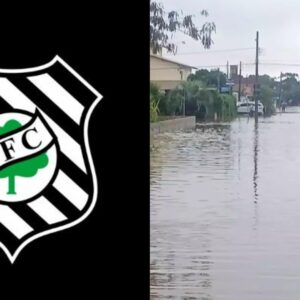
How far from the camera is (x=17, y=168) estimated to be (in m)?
2.26

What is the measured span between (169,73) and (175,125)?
2.06 meters

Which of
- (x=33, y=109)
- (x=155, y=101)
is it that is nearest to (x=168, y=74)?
(x=155, y=101)

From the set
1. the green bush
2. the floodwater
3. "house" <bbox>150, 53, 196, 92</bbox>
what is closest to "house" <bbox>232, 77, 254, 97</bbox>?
"house" <bbox>150, 53, 196, 92</bbox>

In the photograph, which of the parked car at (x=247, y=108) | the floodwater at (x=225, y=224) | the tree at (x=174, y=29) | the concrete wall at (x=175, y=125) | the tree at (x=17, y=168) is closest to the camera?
the tree at (x=17, y=168)

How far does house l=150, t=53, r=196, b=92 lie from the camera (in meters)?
17.4

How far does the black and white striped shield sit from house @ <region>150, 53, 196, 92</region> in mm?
14858

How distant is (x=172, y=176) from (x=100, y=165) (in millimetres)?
9807

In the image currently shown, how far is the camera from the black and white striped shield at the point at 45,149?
2.25 metres

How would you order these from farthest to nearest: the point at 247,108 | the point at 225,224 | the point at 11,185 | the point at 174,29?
the point at 247,108 < the point at 174,29 < the point at 225,224 < the point at 11,185

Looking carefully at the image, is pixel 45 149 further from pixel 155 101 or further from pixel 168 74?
pixel 168 74

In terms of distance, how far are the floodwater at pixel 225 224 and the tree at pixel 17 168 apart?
2724 millimetres

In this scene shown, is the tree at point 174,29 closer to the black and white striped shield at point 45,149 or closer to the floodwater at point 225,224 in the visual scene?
the floodwater at point 225,224

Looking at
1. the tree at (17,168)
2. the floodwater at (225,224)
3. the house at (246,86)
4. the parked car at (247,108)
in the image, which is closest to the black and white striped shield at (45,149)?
the tree at (17,168)

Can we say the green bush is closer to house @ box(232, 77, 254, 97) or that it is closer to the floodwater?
the floodwater
